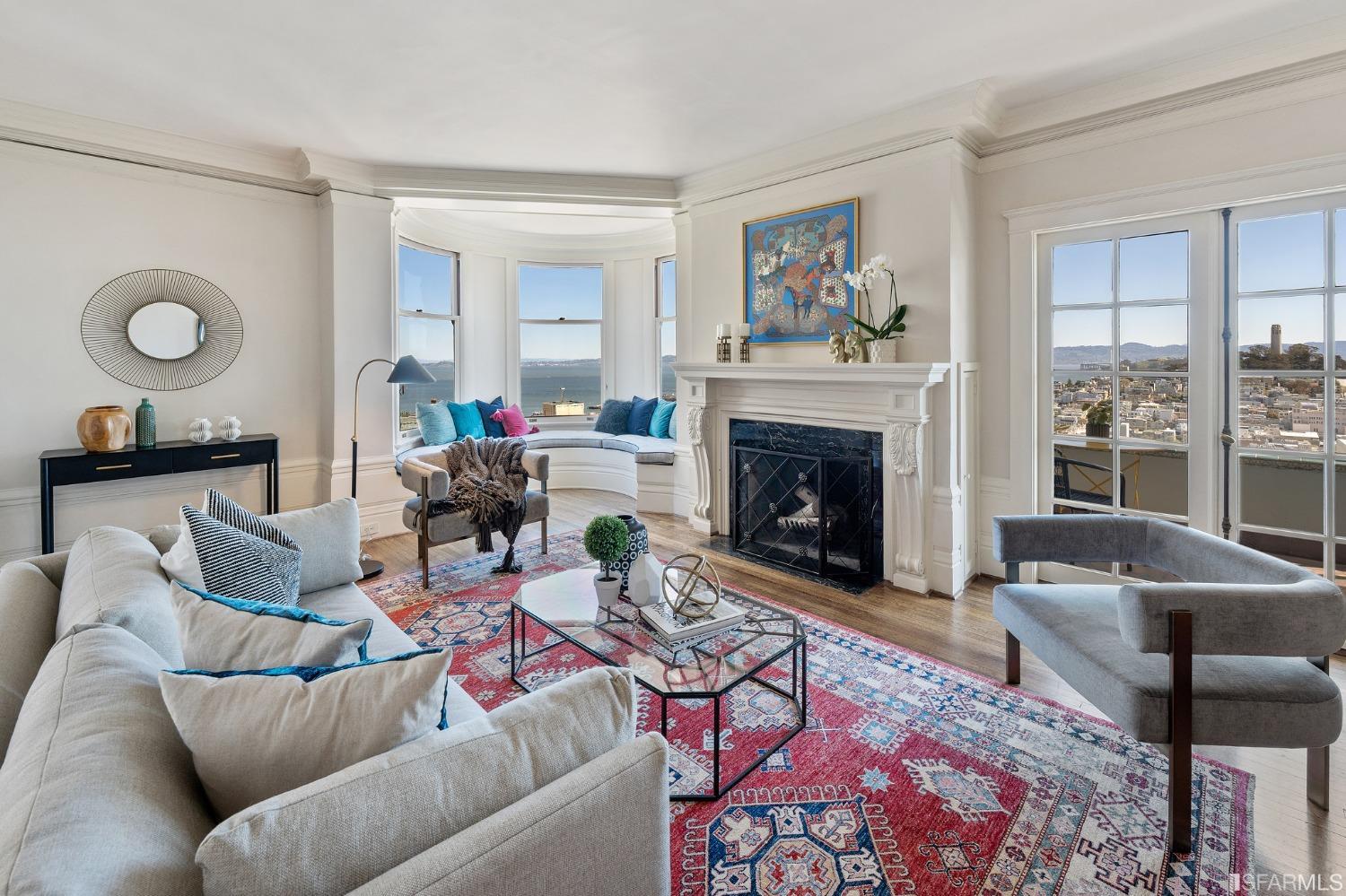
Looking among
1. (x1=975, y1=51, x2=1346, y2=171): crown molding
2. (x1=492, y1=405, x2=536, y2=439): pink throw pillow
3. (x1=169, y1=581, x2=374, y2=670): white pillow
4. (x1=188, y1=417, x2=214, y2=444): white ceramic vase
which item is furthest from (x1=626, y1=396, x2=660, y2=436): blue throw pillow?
(x1=169, y1=581, x2=374, y2=670): white pillow

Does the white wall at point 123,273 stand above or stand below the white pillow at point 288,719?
above

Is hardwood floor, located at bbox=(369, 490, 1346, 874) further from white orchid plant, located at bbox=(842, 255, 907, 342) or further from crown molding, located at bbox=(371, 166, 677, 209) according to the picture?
crown molding, located at bbox=(371, 166, 677, 209)

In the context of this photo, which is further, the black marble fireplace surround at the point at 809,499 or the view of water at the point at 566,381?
the view of water at the point at 566,381

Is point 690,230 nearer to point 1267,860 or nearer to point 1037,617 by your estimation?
point 1037,617

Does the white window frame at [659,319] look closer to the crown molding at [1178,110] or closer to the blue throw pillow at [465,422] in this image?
the blue throw pillow at [465,422]

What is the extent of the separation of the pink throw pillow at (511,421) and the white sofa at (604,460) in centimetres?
11

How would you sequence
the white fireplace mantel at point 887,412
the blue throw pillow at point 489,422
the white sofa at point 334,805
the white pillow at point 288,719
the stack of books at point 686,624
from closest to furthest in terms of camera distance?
the white sofa at point 334,805, the white pillow at point 288,719, the stack of books at point 686,624, the white fireplace mantel at point 887,412, the blue throw pillow at point 489,422

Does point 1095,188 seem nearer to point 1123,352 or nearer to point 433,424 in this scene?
point 1123,352

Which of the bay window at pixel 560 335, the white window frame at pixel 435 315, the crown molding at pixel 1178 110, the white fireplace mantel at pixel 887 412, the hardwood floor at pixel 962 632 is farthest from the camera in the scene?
the bay window at pixel 560 335

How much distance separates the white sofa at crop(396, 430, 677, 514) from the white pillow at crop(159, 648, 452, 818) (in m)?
4.47

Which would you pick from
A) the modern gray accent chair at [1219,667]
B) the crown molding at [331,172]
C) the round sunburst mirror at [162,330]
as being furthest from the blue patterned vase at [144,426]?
the modern gray accent chair at [1219,667]

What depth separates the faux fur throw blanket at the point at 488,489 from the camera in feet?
12.8

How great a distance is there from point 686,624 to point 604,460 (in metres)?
4.38

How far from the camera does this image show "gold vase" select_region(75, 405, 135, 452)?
372 centimetres
